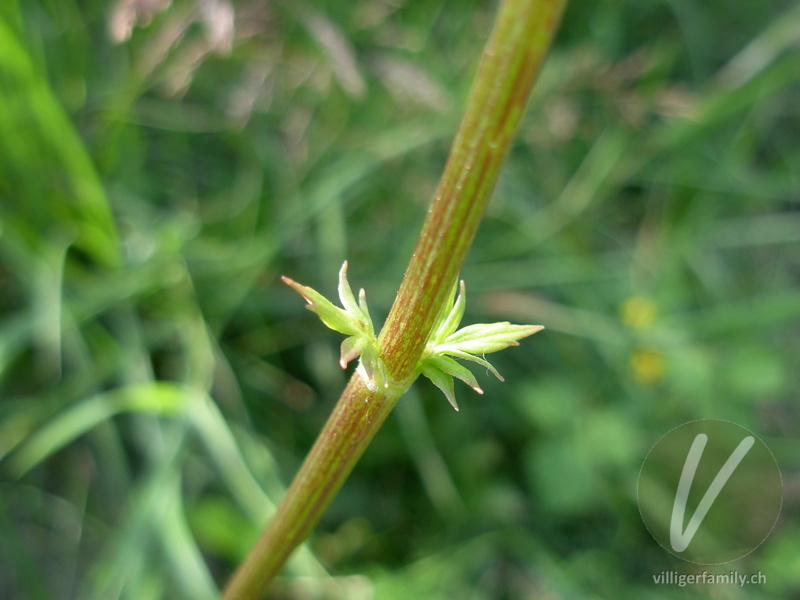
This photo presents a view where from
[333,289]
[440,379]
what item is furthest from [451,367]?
[333,289]

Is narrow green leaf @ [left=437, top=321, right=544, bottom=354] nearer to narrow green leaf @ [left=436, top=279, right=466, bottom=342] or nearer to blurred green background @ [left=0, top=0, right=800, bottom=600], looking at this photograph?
narrow green leaf @ [left=436, top=279, right=466, bottom=342]

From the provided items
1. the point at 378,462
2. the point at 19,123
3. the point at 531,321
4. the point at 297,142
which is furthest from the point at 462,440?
the point at 19,123

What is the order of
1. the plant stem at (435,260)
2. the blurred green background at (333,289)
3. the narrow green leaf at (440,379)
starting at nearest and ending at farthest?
the plant stem at (435,260)
the narrow green leaf at (440,379)
the blurred green background at (333,289)

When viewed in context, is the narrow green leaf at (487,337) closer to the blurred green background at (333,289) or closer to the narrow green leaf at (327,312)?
the narrow green leaf at (327,312)

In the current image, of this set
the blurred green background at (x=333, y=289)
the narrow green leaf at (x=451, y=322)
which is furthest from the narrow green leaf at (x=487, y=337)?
the blurred green background at (x=333, y=289)

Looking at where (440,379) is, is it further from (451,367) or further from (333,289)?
(333,289)

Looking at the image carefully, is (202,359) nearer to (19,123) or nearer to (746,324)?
(19,123)
